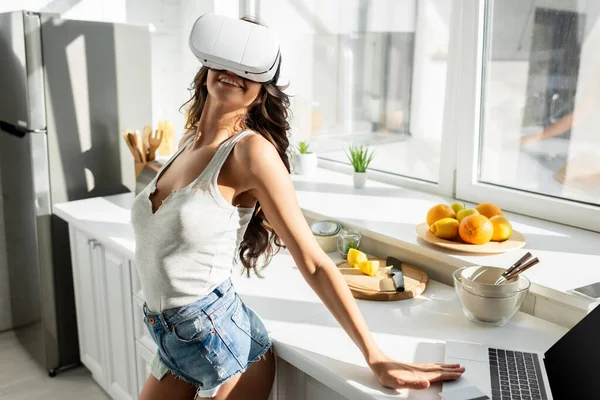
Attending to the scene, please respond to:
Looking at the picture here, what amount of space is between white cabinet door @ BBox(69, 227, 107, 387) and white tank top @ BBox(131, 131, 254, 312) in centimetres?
111

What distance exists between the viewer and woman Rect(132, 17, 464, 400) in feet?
4.21

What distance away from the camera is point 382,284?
176 cm

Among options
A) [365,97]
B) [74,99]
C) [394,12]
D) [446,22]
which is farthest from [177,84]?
[446,22]

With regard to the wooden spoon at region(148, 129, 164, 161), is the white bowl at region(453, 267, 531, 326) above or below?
below

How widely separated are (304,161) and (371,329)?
131 cm

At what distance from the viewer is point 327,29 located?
2.82 m

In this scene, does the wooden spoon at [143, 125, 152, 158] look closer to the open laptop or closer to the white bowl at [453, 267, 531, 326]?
the white bowl at [453, 267, 531, 326]

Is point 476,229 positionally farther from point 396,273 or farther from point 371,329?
point 371,329

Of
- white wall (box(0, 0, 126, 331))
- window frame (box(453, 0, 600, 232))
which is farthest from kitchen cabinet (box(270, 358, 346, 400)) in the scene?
white wall (box(0, 0, 126, 331))

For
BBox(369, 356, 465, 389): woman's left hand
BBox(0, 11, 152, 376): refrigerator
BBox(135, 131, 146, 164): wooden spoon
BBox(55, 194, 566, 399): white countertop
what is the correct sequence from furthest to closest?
BBox(135, 131, 146, 164): wooden spoon, BBox(0, 11, 152, 376): refrigerator, BBox(55, 194, 566, 399): white countertop, BBox(369, 356, 465, 389): woman's left hand

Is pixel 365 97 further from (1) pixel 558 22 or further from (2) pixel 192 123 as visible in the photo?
(2) pixel 192 123

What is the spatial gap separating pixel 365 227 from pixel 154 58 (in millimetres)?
1833

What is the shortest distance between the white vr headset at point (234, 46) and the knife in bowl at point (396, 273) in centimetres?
72

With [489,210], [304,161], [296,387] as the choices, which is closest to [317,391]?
[296,387]
